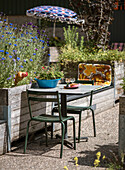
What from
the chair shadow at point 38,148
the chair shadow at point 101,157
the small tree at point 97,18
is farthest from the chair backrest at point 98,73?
the chair shadow at point 101,157

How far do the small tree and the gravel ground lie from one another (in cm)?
438

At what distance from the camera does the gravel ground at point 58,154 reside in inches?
160

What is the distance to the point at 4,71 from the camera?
513cm

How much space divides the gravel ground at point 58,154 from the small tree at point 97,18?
172 inches

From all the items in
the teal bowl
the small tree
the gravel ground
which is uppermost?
the small tree

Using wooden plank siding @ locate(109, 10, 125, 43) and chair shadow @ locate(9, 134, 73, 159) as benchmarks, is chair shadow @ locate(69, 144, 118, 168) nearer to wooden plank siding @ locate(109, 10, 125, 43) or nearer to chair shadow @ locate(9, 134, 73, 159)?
chair shadow @ locate(9, 134, 73, 159)

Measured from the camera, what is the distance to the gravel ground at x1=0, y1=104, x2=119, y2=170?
4.07m

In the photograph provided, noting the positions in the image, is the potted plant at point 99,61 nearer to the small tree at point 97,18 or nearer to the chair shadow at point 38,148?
the small tree at point 97,18

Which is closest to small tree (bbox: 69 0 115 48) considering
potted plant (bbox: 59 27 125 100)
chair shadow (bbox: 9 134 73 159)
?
potted plant (bbox: 59 27 125 100)

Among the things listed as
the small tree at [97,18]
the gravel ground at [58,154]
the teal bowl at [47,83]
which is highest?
the small tree at [97,18]

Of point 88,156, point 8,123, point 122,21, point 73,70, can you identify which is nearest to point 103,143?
point 88,156

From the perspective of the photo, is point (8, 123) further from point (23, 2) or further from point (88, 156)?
point (23, 2)

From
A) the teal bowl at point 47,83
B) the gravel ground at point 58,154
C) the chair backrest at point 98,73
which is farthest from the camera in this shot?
the chair backrest at point 98,73

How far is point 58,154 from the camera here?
179 inches
